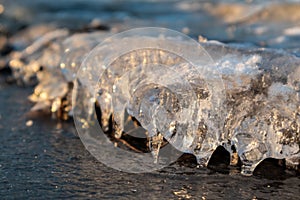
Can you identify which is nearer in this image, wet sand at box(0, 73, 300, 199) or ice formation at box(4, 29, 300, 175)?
wet sand at box(0, 73, 300, 199)

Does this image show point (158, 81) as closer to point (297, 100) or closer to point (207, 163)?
point (207, 163)

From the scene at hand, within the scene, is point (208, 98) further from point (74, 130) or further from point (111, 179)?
point (74, 130)

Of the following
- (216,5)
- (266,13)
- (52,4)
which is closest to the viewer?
(266,13)

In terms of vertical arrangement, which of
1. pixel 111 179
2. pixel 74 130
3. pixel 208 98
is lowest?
pixel 111 179

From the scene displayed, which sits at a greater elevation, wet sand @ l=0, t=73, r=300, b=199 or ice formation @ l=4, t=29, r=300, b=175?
ice formation @ l=4, t=29, r=300, b=175

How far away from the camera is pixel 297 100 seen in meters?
1.97

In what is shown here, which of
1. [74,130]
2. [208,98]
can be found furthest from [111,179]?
[74,130]

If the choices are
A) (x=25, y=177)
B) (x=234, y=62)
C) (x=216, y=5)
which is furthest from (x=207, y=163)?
(x=216, y=5)

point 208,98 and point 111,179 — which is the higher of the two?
point 208,98

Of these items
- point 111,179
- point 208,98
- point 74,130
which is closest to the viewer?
point 111,179

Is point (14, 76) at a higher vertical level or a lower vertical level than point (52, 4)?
lower

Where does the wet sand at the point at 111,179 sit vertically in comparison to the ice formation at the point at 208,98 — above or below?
below

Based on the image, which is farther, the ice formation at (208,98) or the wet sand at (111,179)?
the ice formation at (208,98)

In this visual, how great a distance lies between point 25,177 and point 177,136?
1.98 ft
